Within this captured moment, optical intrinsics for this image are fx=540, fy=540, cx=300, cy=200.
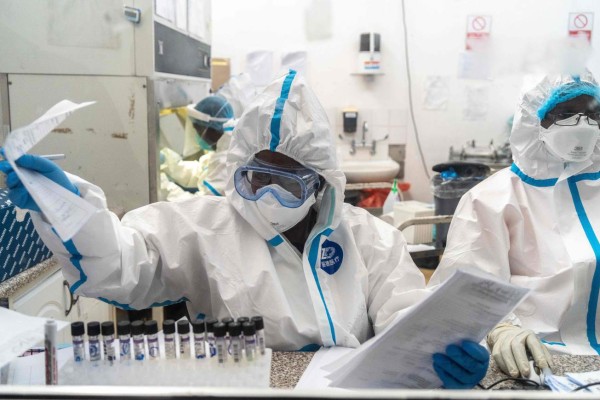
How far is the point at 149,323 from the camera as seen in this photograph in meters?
0.91

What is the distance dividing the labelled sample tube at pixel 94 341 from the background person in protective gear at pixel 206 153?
1.97 meters

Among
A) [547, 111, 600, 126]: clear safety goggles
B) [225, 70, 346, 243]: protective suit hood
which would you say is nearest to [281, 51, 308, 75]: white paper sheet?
[547, 111, 600, 126]: clear safety goggles

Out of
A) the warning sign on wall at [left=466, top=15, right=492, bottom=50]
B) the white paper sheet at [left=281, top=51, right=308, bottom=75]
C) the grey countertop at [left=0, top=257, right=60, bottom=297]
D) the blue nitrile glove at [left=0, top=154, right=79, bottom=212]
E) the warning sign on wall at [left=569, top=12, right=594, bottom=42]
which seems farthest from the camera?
the white paper sheet at [left=281, top=51, right=308, bottom=75]

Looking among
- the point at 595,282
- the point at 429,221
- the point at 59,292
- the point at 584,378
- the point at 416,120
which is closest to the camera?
the point at 584,378

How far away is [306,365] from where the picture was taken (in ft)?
3.68

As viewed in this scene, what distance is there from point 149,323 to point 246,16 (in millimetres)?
3649

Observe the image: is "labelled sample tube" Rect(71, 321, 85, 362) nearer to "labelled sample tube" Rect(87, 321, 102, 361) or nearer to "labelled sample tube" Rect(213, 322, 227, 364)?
"labelled sample tube" Rect(87, 321, 102, 361)

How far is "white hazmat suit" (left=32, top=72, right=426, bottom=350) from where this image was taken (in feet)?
4.19

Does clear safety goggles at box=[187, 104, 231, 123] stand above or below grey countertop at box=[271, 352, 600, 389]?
above

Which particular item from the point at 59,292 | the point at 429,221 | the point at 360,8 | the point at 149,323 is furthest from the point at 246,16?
the point at 149,323

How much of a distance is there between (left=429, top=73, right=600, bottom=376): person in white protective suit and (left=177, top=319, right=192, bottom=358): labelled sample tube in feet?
2.85

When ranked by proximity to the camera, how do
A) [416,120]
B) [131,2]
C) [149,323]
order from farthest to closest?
[416,120] → [131,2] → [149,323]

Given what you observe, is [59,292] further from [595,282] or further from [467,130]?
[467,130]

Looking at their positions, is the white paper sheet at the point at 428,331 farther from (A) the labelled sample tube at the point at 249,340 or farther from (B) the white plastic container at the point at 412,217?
(B) the white plastic container at the point at 412,217
